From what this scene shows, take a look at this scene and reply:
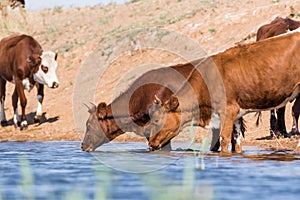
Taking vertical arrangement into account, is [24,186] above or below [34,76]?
below

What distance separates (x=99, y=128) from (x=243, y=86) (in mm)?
2887

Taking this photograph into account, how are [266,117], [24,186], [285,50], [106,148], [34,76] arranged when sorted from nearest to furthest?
[24,186]
[285,50]
[106,148]
[266,117]
[34,76]

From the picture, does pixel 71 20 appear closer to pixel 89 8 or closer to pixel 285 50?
pixel 89 8

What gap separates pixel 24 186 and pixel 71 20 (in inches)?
1194

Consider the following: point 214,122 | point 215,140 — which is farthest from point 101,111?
point 214,122

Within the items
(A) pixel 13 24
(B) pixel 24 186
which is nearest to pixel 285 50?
(B) pixel 24 186

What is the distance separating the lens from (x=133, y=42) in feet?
80.3

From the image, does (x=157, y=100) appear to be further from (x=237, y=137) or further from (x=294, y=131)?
(x=294, y=131)

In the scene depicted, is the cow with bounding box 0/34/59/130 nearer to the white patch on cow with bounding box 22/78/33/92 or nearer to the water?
the white patch on cow with bounding box 22/78/33/92

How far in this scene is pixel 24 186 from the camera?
7.50 metres

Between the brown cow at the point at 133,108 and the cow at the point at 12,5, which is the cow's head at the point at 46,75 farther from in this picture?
the cow at the point at 12,5

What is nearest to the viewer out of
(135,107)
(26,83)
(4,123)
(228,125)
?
(228,125)

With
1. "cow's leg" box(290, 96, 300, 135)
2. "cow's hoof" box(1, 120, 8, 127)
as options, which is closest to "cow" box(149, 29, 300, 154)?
"cow's leg" box(290, 96, 300, 135)

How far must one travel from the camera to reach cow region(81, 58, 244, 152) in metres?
11.8
